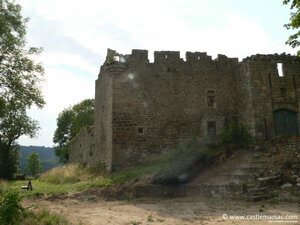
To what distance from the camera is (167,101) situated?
16.3 metres

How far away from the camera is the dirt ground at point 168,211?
7.57m

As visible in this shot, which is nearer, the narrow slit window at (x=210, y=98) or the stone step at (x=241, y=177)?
the stone step at (x=241, y=177)

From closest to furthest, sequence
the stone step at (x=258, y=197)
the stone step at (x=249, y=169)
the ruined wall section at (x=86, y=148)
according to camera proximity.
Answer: the stone step at (x=258, y=197) → the stone step at (x=249, y=169) → the ruined wall section at (x=86, y=148)

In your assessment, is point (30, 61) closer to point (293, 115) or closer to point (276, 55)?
point (276, 55)

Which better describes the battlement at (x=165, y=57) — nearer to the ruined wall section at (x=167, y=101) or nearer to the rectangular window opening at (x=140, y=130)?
the ruined wall section at (x=167, y=101)

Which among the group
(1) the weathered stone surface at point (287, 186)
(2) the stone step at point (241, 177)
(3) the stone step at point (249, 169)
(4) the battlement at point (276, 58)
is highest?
(4) the battlement at point (276, 58)

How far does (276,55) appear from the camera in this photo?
16.1 m

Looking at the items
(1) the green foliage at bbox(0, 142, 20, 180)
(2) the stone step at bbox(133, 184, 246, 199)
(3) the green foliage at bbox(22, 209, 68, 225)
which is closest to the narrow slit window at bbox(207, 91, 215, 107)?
(2) the stone step at bbox(133, 184, 246, 199)

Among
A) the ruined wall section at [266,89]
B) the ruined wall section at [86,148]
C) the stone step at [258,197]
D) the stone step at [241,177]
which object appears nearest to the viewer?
the stone step at [258,197]

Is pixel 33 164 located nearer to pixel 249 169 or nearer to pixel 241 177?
pixel 249 169

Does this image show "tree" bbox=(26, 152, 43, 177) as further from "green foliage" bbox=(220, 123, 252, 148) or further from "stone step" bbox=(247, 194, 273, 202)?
"stone step" bbox=(247, 194, 273, 202)

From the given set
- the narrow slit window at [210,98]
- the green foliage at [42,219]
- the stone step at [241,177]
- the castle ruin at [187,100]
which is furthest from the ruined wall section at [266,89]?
the green foliage at [42,219]

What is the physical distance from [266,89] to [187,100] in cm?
451

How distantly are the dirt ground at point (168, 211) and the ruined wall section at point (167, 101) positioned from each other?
4.64m
